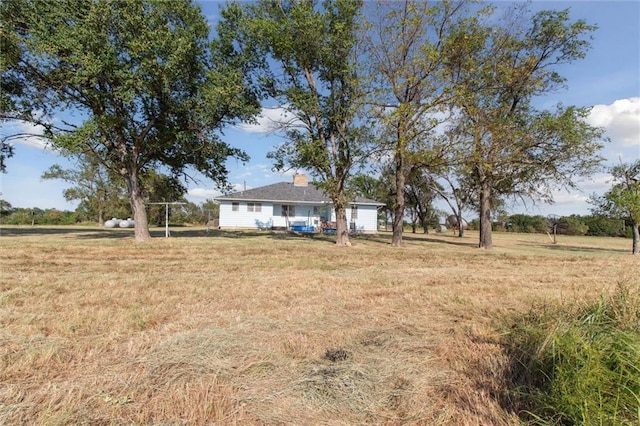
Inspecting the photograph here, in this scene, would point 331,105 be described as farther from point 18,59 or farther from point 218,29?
point 18,59

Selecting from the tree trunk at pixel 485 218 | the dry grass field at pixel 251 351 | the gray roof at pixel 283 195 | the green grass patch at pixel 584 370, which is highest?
the gray roof at pixel 283 195

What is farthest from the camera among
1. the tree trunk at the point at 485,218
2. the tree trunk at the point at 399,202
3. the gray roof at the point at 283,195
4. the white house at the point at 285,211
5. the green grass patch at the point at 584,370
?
the white house at the point at 285,211

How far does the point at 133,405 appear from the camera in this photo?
2.24 meters

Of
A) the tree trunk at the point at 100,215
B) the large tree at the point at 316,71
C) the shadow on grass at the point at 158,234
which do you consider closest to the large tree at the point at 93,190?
the tree trunk at the point at 100,215

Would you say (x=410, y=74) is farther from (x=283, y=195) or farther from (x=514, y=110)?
(x=283, y=195)

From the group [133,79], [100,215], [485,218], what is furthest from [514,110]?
[100,215]

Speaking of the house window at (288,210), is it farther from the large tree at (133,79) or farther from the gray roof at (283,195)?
the large tree at (133,79)

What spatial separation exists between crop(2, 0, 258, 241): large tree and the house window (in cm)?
1359

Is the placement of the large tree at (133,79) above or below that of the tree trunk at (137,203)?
above

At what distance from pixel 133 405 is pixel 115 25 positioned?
15.5 meters

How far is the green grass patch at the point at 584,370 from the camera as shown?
194 cm

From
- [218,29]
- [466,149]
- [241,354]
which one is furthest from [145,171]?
[241,354]

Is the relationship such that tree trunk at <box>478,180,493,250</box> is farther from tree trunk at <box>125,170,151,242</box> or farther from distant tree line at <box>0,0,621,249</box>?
tree trunk at <box>125,170,151,242</box>

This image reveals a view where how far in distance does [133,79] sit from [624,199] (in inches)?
902
